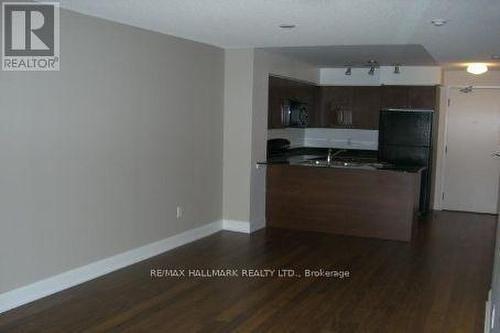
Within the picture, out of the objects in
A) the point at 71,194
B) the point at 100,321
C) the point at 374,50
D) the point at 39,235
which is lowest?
the point at 100,321

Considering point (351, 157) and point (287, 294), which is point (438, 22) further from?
point (351, 157)

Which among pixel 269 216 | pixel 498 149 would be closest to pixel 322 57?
pixel 269 216

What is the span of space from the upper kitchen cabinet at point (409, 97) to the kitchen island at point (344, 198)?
1717 millimetres

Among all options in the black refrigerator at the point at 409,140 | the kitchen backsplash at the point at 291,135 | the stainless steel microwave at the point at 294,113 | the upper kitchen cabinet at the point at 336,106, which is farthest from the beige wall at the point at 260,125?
the black refrigerator at the point at 409,140

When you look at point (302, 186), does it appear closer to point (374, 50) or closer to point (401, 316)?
point (374, 50)

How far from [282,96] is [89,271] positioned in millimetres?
3827

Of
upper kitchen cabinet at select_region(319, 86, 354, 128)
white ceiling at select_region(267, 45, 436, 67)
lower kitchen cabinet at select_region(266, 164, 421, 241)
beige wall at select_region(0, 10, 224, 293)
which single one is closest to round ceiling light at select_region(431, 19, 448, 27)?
white ceiling at select_region(267, 45, 436, 67)

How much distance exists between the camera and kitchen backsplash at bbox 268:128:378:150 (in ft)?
29.8

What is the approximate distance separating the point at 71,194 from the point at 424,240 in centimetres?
427

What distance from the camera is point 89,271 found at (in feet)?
15.7

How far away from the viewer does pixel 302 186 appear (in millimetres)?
7043

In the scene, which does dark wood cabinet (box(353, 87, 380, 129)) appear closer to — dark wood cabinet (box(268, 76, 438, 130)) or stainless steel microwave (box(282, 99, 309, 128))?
dark wood cabinet (box(268, 76, 438, 130))

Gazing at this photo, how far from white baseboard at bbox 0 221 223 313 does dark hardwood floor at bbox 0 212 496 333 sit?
8cm

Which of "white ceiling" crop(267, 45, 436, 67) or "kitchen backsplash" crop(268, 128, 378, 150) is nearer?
"white ceiling" crop(267, 45, 436, 67)
